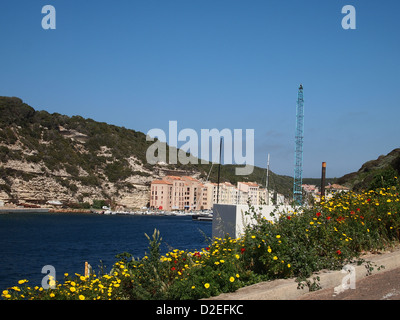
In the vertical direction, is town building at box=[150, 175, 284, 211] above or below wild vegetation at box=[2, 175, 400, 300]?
below

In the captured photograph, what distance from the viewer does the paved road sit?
526 centimetres

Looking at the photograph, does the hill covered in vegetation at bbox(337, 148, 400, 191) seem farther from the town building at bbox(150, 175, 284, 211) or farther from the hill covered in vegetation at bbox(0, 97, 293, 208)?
the town building at bbox(150, 175, 284, 211)

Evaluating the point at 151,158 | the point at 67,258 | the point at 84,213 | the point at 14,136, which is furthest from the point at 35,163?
the point at 67,258

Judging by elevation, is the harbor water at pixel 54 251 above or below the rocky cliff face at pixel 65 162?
below

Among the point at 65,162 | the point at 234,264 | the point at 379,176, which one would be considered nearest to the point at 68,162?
the point at 65,162

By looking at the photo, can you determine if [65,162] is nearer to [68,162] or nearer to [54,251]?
[68,162]

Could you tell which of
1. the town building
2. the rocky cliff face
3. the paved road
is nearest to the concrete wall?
the paved road

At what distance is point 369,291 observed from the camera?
5.50 m

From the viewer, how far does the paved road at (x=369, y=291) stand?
526 cm

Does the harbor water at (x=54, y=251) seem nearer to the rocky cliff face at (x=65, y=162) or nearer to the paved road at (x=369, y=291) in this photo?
the paved road at (x=369, y=291)

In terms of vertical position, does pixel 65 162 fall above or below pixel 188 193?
above

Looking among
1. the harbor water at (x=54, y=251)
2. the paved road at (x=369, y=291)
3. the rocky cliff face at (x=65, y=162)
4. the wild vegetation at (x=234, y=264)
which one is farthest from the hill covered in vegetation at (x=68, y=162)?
the paved road at (x=369, y=291)

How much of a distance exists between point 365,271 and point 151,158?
14218 centimetres

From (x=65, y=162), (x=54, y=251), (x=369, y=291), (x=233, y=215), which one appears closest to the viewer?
(x=369, y=291)
